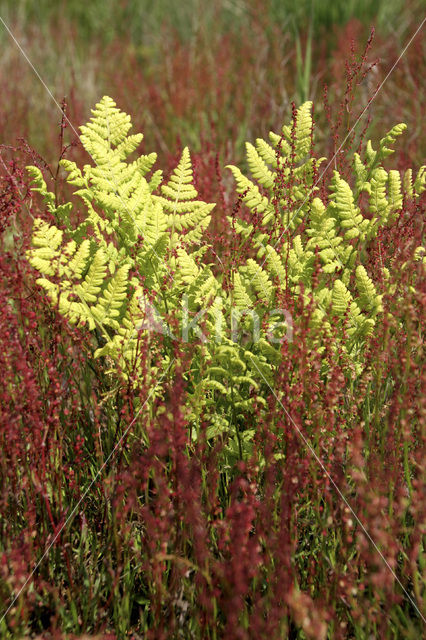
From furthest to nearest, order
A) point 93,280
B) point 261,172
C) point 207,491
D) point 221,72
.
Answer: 1. point 221,72
2. point 261,172
3. point 93,280
4. point 207,491

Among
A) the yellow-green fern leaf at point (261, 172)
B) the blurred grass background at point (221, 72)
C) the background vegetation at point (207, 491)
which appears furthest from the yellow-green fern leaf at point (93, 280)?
the blurred grass background at point (221, 72)

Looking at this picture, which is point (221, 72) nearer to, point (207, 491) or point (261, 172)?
point (261, 172)

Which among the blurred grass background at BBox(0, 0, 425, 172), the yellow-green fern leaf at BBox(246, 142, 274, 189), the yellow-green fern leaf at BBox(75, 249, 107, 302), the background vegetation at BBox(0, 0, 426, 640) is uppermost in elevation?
the blurred grass background at BBox(0, 0, 425, 172)

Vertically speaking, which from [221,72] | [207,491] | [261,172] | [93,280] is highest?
[221,72]

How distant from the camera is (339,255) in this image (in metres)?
2.06

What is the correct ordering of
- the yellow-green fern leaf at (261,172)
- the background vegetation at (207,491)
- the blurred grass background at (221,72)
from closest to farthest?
the background vegetation at (207,491)
the yellow-green fern leaf at (261,172)
the blurred grass background at (221,72)

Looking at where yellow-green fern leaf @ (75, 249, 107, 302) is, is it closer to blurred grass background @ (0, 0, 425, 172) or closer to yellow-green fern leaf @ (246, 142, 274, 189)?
yellow-green fern leaf @ (246, 142, 274, 189)

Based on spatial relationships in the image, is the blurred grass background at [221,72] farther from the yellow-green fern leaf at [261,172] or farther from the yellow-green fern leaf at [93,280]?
the yellow-green fern leaf at [93,280]

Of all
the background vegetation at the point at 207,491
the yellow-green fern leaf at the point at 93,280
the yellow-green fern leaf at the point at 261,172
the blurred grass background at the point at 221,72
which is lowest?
the background vegetation at the point at 207,491

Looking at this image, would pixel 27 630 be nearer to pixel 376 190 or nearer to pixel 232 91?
pixel 376 190

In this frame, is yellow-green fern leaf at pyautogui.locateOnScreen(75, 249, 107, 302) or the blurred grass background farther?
the blurred grass background

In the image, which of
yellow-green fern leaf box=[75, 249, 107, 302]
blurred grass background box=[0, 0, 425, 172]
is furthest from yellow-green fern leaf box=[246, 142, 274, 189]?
blurred grass background box=[0, 0, 425, 172]

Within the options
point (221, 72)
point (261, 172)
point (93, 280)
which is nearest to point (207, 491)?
point (93, 280)

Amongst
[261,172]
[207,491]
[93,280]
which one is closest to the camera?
[207,491]
